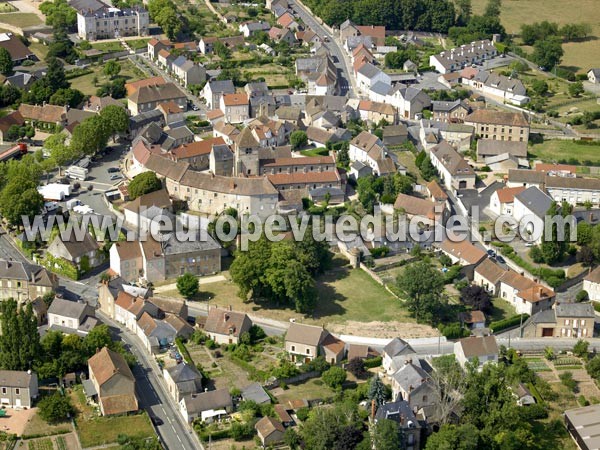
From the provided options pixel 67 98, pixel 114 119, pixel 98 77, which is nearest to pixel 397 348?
pixel 114 119

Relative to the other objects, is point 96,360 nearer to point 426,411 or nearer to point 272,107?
point 426,411

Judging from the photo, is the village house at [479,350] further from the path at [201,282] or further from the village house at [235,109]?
the village house at [235,109]

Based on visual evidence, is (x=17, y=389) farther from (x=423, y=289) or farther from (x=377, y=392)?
(x=423, y=289)

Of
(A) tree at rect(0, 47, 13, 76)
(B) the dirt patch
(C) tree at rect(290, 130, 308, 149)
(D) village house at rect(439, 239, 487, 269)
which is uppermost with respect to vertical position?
(A) tree at rect(0, 47, 13, 76)

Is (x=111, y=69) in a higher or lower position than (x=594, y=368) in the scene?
higher

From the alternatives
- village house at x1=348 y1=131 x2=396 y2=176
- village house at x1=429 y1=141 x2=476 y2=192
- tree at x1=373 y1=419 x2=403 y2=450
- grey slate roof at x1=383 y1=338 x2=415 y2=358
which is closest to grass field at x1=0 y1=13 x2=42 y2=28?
village house at x1=348 y1=131 x2=396 y2=176

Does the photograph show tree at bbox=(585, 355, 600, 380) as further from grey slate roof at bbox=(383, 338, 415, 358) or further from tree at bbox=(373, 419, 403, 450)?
tree at bbox=(373, 419, 403, 450)
